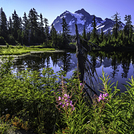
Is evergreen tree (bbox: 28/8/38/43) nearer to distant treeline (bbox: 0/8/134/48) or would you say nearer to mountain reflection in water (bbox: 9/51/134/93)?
distant treeline (bbox: 0/8/134/48)

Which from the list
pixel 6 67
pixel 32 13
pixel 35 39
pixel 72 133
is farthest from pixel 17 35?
pixel 72 133

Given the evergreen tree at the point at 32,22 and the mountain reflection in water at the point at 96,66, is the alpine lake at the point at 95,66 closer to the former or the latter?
the mountain reflection in water at the point at 96,66

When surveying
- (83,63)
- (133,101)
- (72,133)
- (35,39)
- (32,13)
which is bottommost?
(72,133)

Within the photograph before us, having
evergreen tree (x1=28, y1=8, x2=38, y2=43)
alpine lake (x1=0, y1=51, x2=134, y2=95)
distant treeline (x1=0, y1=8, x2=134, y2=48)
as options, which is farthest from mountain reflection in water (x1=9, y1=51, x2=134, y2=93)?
evergreen tree (x1=28, y1=8, x2=38, y2=43)

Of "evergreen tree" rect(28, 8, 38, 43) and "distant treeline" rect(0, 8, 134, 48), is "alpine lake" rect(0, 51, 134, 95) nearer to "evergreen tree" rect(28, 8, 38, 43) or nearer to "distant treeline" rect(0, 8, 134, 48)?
"distant treeline" rect(0, 8, 134, 48)

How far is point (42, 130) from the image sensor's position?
11.0 feet

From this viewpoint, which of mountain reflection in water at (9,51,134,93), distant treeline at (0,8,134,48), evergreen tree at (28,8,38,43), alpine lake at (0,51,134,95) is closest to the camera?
alpine lake at (0,51,134,95)

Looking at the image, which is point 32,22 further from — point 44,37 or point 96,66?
point 96,66

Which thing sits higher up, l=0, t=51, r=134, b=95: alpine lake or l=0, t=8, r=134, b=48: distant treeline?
l=0, t=8, r=134, b=48: distant treeline

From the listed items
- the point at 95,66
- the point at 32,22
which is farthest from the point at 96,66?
the point at 32,22

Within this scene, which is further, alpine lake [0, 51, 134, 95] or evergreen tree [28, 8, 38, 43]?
evergreen tree [28, 8, 38, 43]

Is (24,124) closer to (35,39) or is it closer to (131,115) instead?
(131,115)

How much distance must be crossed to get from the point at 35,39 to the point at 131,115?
73325 mm

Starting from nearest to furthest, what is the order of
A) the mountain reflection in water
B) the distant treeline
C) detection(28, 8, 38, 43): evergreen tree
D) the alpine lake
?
the alpine lake → the mountain reflection in water → the distant treeline → detection(28, 8, 38, 43): evergreen tree
